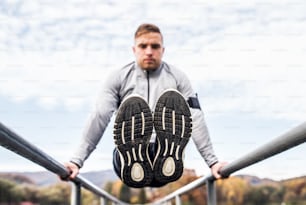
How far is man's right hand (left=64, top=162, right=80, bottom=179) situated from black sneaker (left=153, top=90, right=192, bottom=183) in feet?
0.77

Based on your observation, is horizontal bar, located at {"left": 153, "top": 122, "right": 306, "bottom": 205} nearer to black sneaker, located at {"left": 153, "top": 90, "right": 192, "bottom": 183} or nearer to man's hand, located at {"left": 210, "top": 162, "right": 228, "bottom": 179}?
man's hand, located at {"left": 210, "top": 162, "right": 228, "bottom": 179}

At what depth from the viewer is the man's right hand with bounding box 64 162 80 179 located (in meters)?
1.31

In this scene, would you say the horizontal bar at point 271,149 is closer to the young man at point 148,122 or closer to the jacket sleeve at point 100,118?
the young man at point 148,122

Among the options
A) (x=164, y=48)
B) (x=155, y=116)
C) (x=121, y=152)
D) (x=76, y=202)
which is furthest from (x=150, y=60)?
(x=76, y=202)

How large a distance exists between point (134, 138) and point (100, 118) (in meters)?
0.18

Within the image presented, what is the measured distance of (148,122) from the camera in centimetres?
129

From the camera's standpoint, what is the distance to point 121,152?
1.30 m

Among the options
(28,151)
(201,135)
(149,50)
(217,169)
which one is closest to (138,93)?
(149,50)

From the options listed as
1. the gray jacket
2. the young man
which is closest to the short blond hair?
the young man

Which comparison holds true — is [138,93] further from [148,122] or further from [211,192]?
[211,192]

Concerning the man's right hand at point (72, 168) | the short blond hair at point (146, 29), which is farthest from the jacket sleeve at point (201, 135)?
the man's right hand at point (72, 168)

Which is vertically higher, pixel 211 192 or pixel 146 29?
pixel 146 29

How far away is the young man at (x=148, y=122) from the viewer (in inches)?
50.8

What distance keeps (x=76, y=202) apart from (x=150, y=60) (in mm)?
562
